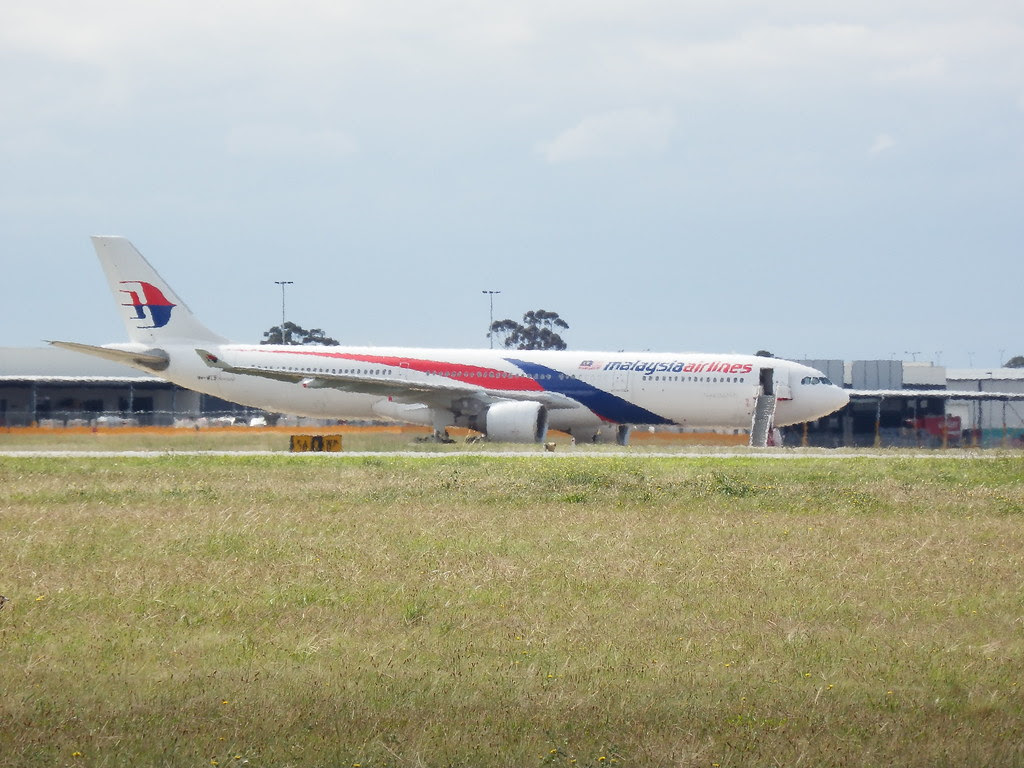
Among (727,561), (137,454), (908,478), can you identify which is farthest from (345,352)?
(727,561)

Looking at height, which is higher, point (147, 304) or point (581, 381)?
point (147, 304)

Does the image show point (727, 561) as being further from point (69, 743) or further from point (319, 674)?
point (69, 743)

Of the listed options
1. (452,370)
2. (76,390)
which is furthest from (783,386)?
(76,390)

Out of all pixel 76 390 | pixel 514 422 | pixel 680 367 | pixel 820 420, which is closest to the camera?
pixel 514 422

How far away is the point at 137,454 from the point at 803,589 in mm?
25996

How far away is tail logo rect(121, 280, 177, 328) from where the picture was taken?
44250mm

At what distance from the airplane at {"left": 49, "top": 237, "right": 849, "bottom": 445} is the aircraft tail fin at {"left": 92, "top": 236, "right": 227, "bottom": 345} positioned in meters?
0.05

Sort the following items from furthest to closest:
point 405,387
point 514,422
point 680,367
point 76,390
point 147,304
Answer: point 76,390
point 147,304
point 680,367
point 405,387
point 514,422

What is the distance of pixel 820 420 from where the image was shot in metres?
61.1

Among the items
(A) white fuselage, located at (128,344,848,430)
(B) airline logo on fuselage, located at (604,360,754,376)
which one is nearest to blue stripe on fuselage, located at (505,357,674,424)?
(A) white fuselage, located at (128,344,848,430)

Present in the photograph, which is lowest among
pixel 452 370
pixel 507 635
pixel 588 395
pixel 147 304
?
pixel 507 635

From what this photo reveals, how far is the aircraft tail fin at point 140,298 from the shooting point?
4400cm

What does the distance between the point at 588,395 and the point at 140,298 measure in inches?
642

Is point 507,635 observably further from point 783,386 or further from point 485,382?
point 783,386
